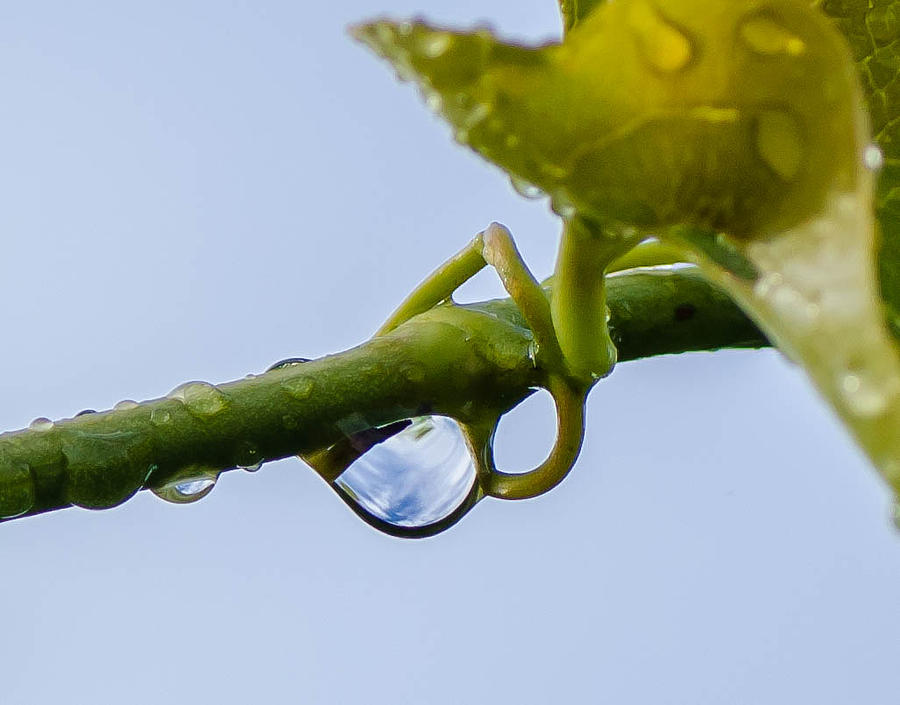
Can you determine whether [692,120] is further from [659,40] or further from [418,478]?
[418,478]

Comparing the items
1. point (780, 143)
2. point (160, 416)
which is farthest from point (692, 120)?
point (160, 416)

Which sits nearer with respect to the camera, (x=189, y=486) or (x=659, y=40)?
(x=659, y=40)

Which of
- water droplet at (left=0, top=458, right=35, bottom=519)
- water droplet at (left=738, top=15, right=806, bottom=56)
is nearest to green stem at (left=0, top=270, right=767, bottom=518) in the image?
water droplet at (left=0, top=458, right=35, bottom=519)

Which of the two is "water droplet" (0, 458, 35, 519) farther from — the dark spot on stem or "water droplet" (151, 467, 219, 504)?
the dark spot on stem

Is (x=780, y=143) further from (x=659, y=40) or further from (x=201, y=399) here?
(x=201, y=399)

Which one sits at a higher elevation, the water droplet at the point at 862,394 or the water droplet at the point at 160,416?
the water droplet at the point at 160,416

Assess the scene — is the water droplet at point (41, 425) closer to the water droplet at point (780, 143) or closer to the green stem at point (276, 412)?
the green stem at point (276, 412)

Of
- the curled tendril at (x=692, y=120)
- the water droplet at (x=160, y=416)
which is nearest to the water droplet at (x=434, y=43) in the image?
the curled tendril at (x=692, y=120)
